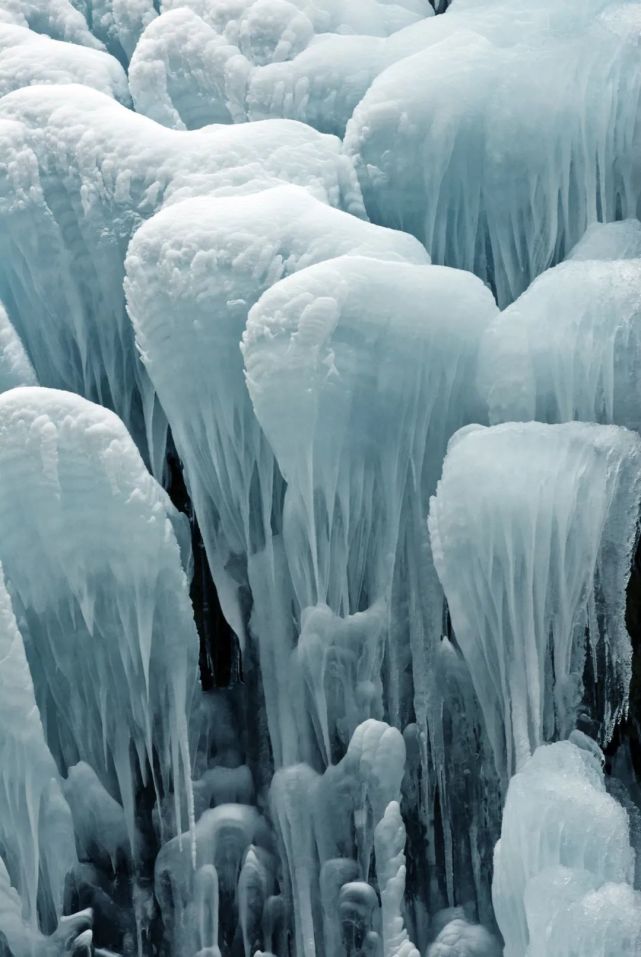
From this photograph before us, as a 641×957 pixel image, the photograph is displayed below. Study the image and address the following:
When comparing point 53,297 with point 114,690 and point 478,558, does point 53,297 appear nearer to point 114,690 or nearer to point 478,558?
point 114,690

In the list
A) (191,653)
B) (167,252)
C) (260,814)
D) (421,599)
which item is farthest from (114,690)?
(167,252)

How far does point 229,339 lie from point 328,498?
1.78 feet

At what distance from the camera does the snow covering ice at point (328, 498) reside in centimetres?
431

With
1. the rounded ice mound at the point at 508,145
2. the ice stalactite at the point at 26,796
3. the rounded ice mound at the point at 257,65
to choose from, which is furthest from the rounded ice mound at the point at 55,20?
the ice stalactite at the point at 26,796

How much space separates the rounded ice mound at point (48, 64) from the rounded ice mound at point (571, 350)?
1.89 metres

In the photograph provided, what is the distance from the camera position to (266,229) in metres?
4.61

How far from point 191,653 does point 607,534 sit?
1306 mm

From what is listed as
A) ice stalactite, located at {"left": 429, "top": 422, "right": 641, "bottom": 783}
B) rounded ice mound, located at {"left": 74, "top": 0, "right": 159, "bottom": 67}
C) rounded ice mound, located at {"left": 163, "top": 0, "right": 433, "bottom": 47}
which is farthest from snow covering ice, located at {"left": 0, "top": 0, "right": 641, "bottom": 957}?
rounded ice mound, located at {"left": 74, "top": 0, "right": 159, "bottom": 67}

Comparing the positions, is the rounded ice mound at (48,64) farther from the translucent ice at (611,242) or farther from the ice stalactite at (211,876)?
the ice stalactite at (211,876)

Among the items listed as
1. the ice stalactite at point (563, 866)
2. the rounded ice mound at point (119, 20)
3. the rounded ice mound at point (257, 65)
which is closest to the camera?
the ice stalactite at point (563, 866)

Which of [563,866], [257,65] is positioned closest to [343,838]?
[563,866]

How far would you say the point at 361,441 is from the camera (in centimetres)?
447

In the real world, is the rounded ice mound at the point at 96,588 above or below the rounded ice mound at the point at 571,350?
below

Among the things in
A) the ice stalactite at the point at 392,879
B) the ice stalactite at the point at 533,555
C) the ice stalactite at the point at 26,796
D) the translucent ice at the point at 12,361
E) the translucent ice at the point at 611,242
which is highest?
the translucent ice at the point at 611,242
